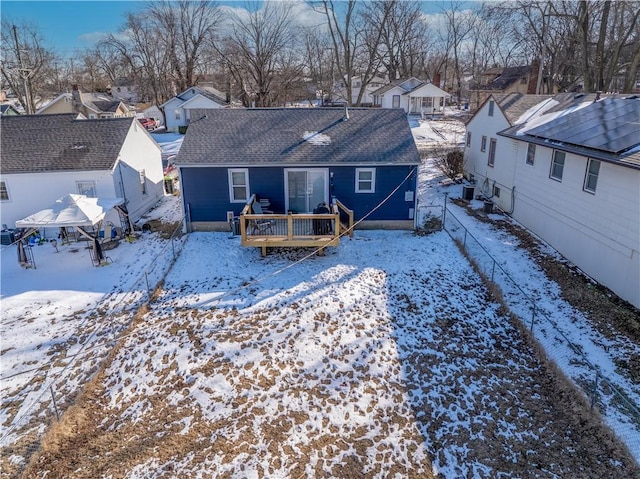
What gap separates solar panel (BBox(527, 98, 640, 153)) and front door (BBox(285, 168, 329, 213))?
8.03 meters

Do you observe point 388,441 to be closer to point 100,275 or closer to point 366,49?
point 100,275

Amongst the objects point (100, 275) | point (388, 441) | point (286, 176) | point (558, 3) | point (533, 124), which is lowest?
point (388, 441)

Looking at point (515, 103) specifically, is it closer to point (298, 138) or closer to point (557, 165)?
point (557, 165)

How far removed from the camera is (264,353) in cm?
914

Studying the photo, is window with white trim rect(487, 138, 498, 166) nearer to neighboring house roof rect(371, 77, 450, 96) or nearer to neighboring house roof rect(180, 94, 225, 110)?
neighboring house roof rect(371, 77, 450, 96)

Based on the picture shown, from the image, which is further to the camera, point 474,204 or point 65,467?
point 474,204

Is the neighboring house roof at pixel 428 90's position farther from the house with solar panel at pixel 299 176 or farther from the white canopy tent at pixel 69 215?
the white canopy tent at pixel 69 215

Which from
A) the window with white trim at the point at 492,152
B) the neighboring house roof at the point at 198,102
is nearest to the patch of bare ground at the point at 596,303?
the window with white trim at the point at 492,152

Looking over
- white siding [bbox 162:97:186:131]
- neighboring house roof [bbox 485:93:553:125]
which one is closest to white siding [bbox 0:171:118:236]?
neighboring house roof [bbox 485:93:553:125]

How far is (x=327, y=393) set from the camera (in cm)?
820

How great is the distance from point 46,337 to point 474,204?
17140 mm

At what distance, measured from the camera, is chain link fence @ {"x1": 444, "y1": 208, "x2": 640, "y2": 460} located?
7.30 m

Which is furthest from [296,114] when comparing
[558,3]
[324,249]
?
[558,3]

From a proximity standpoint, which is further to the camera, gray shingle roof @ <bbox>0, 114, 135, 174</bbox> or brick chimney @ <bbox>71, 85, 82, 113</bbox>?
brick chimney @ <bbox>71, 85, 82, 113</bbox>
